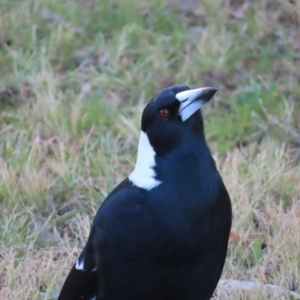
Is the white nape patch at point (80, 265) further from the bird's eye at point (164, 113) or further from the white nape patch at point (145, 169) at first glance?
the bird's eye at point (164, 113)

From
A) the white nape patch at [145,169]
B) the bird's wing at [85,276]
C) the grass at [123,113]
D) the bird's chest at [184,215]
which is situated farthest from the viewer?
the grass at [123,113]

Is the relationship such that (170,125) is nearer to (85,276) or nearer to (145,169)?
(145,169)

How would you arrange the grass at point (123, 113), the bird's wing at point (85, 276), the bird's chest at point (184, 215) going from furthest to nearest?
the grass at point (123, 113) < the bird's wing at point (85, 276) < the bird's chest at point (184, 215)

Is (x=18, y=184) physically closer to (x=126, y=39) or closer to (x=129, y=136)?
(x=129, y=136)

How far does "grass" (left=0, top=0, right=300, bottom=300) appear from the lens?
338cm

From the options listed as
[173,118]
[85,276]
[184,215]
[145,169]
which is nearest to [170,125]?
[173,118]

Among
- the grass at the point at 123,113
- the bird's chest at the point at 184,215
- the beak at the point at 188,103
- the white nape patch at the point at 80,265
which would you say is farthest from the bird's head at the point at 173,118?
the grass at the point at 123,113

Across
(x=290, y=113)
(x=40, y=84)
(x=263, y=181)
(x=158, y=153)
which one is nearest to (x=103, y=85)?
(x=40, y=84)

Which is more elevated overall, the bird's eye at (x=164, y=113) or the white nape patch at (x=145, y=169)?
the bird's eye at (x=164, y=113)

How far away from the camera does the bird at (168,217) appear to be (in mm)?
2459

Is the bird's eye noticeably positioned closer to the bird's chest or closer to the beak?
the beak

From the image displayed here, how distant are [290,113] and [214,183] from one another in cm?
208

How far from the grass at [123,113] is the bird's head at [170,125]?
27.7 inches

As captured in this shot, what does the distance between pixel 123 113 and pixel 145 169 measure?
2.20 meters
